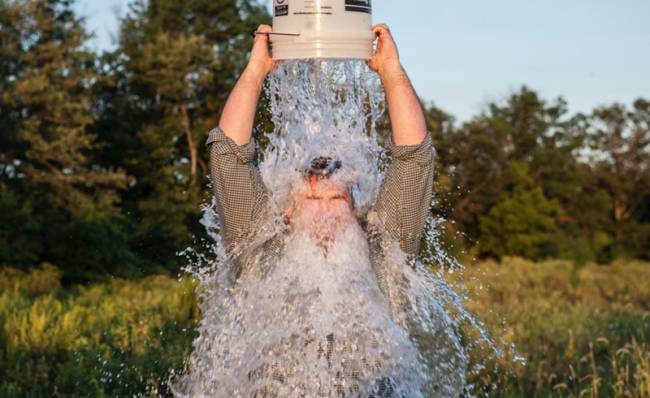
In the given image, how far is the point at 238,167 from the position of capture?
3.40m

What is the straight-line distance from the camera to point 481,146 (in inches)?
2120

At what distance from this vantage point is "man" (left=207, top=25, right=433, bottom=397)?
3.39 m

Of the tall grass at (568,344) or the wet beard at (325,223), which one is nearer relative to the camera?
the wet beard at (325,223)

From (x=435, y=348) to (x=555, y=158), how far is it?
174 ft

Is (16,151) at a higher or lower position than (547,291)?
higher

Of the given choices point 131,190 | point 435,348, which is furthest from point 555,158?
point 435,348

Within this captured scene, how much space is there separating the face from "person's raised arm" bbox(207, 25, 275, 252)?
144 mm

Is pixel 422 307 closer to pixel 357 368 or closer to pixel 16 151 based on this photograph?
pixel 357 368

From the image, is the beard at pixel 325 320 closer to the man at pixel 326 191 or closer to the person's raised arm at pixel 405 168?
the man at pixel 326 191

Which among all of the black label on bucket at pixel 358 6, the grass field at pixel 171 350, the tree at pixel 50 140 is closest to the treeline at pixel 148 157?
the tree at pixel 50 140

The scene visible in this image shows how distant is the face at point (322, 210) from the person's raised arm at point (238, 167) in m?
0.14

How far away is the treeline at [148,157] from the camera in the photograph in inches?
1150

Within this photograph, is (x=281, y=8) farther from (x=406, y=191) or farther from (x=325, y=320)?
(x=325, y=320)

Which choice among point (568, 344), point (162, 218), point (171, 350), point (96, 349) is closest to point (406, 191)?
point (171, 350)
